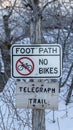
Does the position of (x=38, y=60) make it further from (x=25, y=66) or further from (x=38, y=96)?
(x=38, y=96)

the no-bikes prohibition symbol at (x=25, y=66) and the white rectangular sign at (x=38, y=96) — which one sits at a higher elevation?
the no-bikes prohibition symbol at (x=25, y=66)

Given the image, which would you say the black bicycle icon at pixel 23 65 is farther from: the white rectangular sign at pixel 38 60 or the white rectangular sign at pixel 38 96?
the white rectangular sign at pixel 38 96

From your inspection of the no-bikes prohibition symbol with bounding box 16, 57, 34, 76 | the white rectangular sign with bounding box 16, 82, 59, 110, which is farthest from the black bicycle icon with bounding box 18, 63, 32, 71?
the white rectangular sign with bounding box 16, 82, 59, 110

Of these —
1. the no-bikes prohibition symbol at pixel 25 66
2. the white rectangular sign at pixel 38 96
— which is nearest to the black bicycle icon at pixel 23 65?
the no-bikes prohibition symbol at pixel 25 66

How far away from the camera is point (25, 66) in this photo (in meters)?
4.63

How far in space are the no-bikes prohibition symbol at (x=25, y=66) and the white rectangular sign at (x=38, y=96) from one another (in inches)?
4.4

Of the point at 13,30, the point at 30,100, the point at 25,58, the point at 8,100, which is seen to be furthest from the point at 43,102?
the point at 13,30

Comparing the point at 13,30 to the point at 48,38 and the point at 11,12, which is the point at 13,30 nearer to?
the point at 11,12

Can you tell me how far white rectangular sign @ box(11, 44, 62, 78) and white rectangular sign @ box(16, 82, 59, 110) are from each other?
0.34ft

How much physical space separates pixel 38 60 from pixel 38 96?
1.07 ft

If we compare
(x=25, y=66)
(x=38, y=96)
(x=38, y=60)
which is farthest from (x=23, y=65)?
(x=38, y=96)

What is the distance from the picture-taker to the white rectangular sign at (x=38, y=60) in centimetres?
459

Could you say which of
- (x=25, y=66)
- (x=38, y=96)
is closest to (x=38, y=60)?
(x=25, y=66)

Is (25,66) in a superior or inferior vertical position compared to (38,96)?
superior
